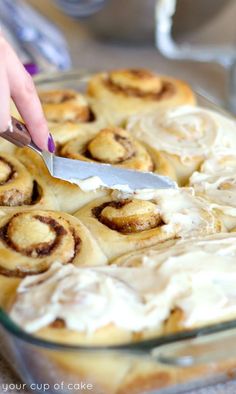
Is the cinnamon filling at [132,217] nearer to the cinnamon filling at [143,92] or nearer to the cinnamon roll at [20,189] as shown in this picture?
the cinnamon roll at [20,189]

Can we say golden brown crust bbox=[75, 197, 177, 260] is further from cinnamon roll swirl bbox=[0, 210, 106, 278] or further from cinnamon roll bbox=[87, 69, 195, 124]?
cinnamon roll bbox=[87, 69, 195, 124]

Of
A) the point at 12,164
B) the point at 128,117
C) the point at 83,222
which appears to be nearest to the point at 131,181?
the point at 83,222

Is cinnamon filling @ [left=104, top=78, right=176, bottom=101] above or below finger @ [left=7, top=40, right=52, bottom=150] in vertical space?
below

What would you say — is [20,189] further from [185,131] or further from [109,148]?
[185,131]

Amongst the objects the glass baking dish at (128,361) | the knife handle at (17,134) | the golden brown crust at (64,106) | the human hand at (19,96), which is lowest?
the glass baking dish at (128,361)

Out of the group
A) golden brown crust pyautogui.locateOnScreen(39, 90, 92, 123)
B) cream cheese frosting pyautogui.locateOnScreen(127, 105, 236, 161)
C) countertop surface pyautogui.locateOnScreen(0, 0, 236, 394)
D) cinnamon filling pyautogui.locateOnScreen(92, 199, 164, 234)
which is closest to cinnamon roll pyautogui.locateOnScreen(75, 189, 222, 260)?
cinnamon filling pyautogui.locateOnScreen(92, 199, 164, 234)

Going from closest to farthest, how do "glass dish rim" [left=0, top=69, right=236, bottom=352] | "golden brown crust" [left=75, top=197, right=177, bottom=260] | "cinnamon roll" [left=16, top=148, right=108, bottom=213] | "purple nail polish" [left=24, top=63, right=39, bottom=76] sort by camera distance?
1. "glass dish rim" [left=0, top=69, right=236, bottom=352]
2. "golden brown crust" [left=75, top=197, right=177, bottom=260]
3. "cinnamon roll" [left=16, top=148, right=108, bottom=213]
4. "purple nail polish" [left=24, top=63, right=39, bottom=76]

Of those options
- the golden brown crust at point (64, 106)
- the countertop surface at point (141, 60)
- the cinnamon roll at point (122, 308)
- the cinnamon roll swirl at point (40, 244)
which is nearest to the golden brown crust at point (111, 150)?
the golden brown crust at point (64, 106)

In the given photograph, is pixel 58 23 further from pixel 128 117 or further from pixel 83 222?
pixel 83 222
